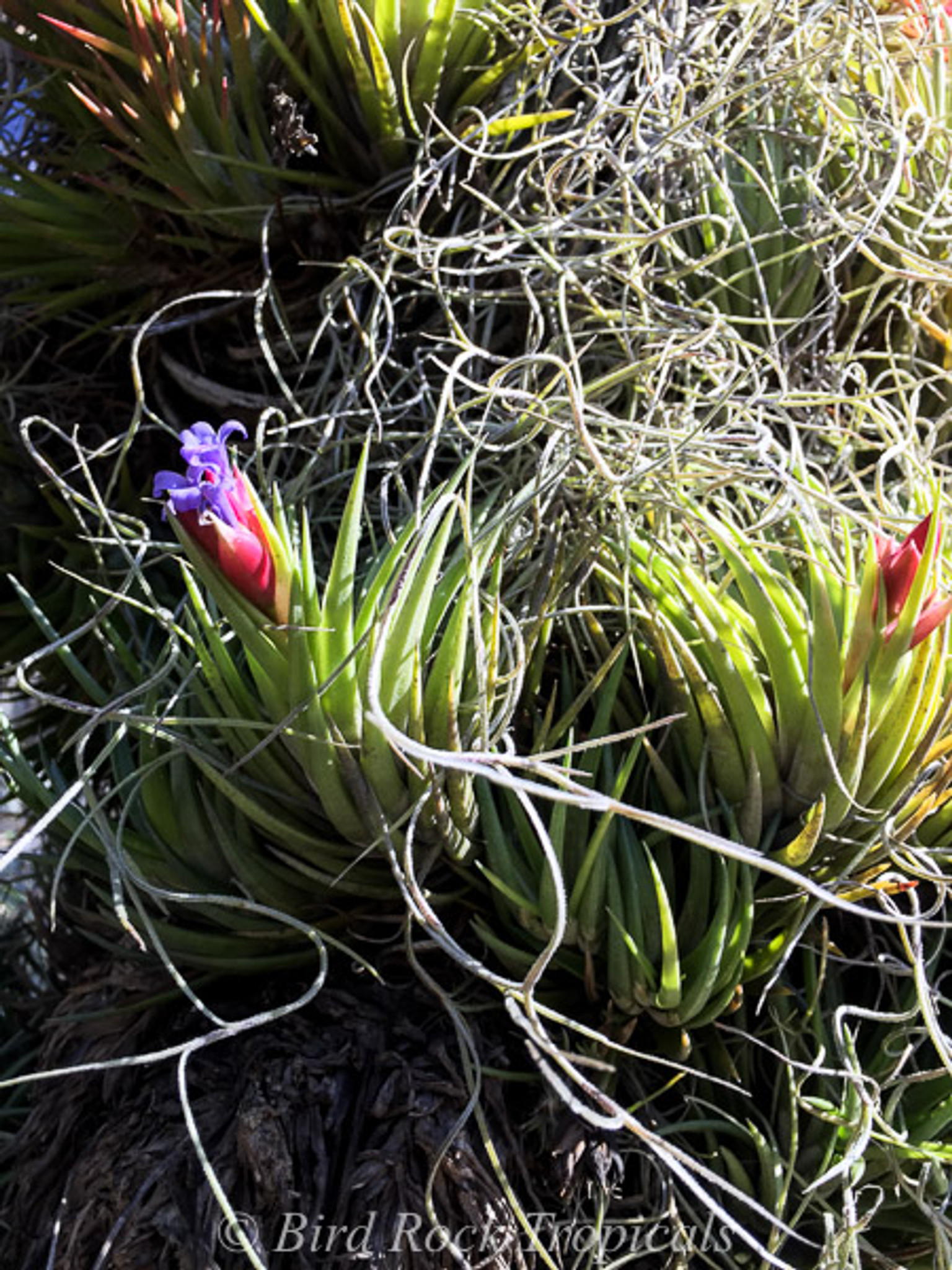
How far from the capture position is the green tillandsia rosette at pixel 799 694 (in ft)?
2.47

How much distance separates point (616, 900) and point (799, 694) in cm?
15

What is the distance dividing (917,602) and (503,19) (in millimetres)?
533

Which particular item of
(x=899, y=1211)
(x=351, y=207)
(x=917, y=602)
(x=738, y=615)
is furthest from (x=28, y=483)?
(x=899, y=1211)

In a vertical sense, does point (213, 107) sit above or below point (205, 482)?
above

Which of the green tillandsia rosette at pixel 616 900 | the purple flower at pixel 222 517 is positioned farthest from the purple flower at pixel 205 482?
the green tillandsia rosette at pixel 616 900

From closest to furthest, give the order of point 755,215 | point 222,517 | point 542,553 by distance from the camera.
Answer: point 222,517 < point 542,553 < point 755,215

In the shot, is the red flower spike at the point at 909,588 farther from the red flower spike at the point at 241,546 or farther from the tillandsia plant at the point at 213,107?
the tillandsia plant at the point at 213,107

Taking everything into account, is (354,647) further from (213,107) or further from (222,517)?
(213,107)

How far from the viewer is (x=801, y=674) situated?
2.55 feet

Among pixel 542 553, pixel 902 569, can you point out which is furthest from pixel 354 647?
pixel 902 569

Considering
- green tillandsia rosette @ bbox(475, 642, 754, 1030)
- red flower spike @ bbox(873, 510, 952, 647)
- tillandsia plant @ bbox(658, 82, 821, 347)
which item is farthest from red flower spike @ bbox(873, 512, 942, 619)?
tillandsia plant @ bbox(658, 82, 821, 347)

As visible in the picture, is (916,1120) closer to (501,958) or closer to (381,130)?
(501,958)

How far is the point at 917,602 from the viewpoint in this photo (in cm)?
74

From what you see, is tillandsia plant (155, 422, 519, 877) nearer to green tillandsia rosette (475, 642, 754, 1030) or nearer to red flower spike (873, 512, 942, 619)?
green tillandsia rosette (475, 642, 754, 1030)
